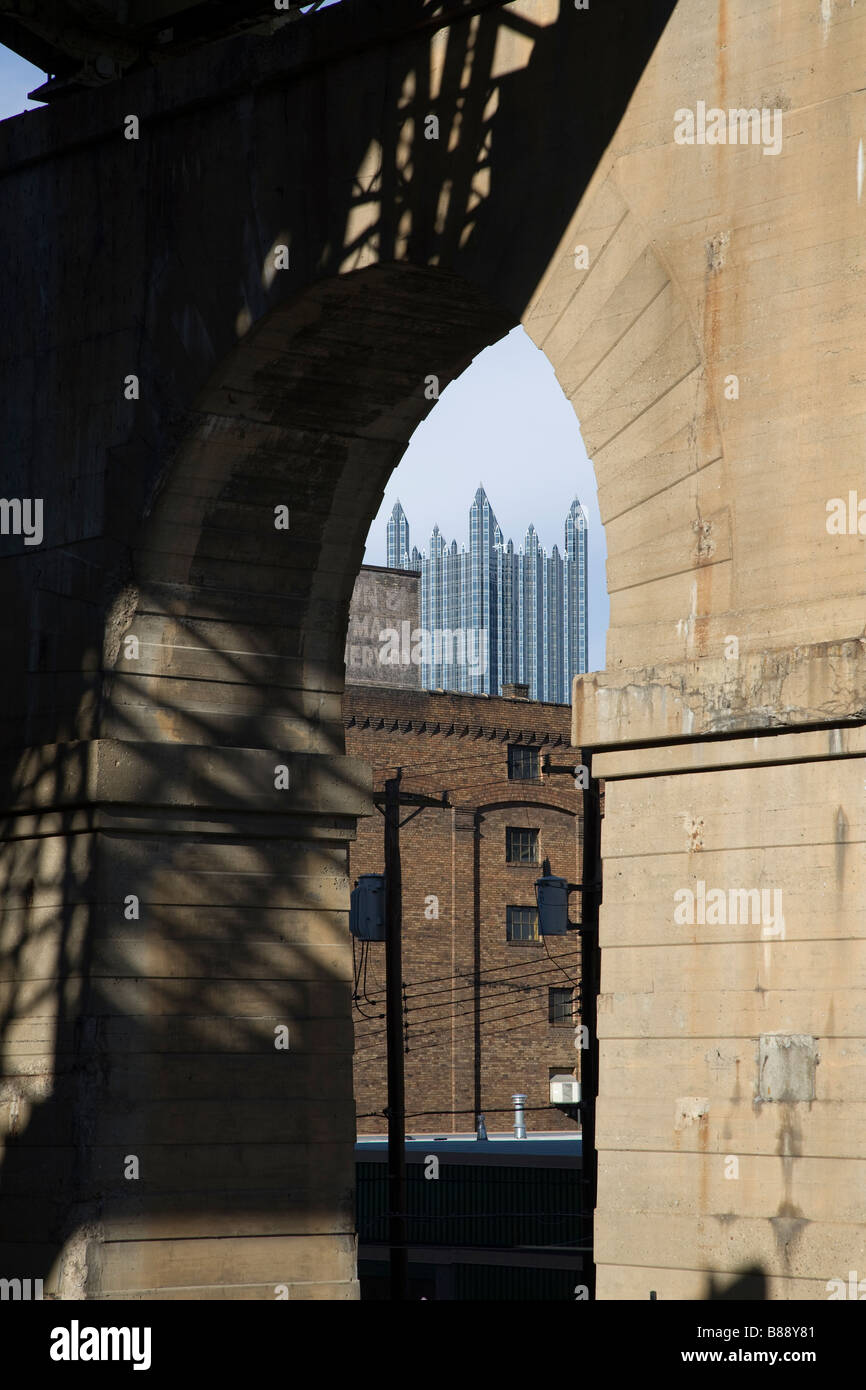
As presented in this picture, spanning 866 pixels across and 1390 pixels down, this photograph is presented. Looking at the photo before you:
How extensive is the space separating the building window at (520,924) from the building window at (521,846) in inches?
49.4

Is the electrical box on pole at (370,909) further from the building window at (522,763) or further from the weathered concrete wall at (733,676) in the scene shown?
the weathered concrete wall at (733,676)

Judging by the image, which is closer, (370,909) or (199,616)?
(199,616)

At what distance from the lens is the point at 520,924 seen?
5416 centimetres

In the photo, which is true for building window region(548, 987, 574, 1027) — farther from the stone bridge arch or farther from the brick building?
the stone bridge arch

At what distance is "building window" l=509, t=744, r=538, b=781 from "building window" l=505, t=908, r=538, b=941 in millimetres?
3417

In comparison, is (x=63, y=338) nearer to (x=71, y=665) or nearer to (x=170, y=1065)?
(x=71, y=665)

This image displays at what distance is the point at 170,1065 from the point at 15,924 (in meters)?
1.57

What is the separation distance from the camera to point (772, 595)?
10.5 metres

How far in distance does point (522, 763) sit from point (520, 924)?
415cm

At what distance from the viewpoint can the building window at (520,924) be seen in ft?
177

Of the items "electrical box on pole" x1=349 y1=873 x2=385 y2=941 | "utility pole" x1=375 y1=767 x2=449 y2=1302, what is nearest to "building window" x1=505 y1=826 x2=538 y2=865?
"electrical box on pole" x1=349 y1=873 x2=385 y2=941

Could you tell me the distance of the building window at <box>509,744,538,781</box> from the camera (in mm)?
54031

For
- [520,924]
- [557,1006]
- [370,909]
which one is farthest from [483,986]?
[370,909]

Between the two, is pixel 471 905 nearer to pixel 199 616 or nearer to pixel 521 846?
pixel 521 846
